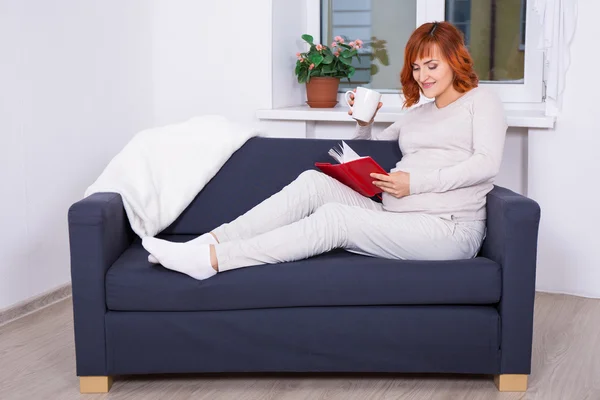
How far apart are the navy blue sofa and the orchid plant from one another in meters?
1.80

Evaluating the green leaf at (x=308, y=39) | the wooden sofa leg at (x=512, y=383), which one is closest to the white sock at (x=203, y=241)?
the wooden sofa leg at (x=512, y=383)

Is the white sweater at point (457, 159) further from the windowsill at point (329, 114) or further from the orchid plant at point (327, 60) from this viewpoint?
the orchid plant at point (327, 60)

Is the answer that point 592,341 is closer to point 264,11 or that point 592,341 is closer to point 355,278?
point 355,278

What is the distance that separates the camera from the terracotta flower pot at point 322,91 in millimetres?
4125

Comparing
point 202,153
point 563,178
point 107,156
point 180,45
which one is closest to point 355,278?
point 202,153

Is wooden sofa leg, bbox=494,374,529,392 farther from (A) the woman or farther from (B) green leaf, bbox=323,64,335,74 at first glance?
(B) green leaf, bbox=323,64,335,74

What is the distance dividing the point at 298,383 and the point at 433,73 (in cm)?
109

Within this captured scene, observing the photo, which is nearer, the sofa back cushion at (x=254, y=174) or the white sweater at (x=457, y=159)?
the white sweater at (x=457, y=159)

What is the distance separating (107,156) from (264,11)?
1.00 m

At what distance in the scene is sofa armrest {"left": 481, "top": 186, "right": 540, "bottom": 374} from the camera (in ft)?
7.92

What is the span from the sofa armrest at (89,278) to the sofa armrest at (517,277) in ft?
3.83

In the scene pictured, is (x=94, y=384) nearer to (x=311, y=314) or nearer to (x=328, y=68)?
(x=311, y=314)

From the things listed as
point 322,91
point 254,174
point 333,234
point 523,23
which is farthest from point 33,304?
point 523,23

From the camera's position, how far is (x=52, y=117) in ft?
11.0
